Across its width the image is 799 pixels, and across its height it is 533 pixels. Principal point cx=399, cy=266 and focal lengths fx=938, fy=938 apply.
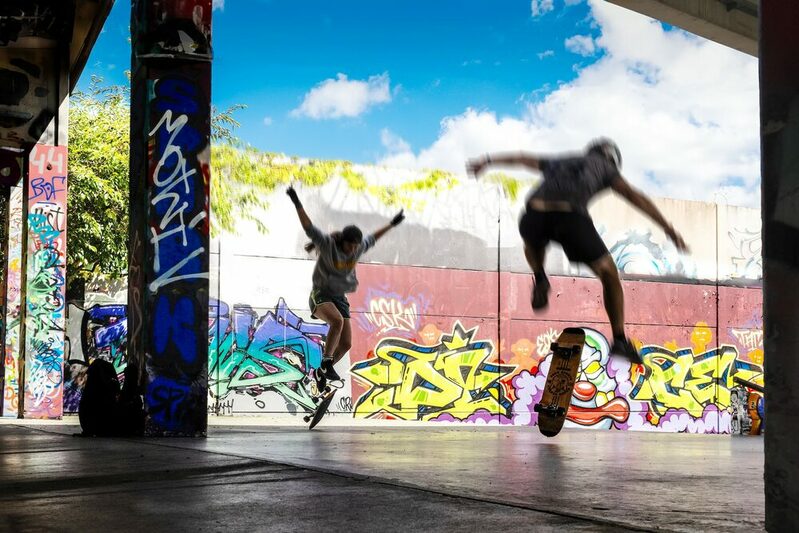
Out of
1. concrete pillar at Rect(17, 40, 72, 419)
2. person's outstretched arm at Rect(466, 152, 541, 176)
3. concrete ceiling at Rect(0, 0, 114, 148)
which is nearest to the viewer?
person's outstretched arm at Rect(466, 152, 541, 176)

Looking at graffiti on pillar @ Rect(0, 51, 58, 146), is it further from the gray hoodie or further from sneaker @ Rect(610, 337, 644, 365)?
sneaker @ Rect(610, 337, 644, 365)

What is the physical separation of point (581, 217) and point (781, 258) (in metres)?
3.77

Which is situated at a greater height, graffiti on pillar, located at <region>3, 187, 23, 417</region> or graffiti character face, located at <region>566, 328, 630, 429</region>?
graffiti on pillar, located at <region>3, 187, 23, 417</region>

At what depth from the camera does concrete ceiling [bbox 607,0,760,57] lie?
36.1 feet

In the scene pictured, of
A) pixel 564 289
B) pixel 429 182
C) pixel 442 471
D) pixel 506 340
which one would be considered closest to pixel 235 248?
pixel 429 182

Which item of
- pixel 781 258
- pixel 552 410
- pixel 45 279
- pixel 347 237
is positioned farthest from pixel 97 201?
pixel 781 258

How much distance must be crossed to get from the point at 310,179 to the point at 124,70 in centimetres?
627

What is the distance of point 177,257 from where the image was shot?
8.59 metres

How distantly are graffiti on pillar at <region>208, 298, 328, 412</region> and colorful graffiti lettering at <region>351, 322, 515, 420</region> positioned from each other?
4.66 ft

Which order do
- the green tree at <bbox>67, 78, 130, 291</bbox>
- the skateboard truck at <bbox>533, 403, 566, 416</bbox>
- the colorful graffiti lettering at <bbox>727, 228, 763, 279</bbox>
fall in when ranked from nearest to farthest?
the skateboard truck at <bbox>533, 403, 566, 416</bbox> → the green tree at <bbox>67, 78, 130, 291</bbox> → the colorful graffiti lettering at <bbox>727, 228, 763, 279</bbox>

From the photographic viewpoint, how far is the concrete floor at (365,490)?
3.11 m

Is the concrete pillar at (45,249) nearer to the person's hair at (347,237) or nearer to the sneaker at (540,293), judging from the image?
the person's hair at (347,237)

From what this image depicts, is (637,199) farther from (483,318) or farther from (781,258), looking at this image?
(483,318)

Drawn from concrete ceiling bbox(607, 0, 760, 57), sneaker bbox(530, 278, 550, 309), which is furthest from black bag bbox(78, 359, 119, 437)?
concrete ceiling bbox(607, 0, 760, 57)
